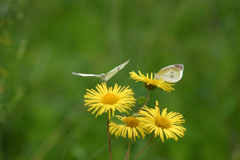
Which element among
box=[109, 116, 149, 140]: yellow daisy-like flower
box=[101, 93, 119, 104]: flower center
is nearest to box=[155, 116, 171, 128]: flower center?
box=[109, 116, 149, 140]: yellow daisy-like flower

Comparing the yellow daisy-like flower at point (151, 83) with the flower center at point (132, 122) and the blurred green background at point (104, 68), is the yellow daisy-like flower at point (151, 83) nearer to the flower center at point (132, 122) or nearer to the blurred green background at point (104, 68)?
the flower center at point (132, 122)

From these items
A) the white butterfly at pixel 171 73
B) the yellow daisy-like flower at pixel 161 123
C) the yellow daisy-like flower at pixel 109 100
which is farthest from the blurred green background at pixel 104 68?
the yellow daisy-like flower at pixel 109 100

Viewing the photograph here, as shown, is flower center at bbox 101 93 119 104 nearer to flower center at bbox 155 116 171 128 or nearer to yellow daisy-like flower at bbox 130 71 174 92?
yellow daisy-like flower at bbox 130 71 174 92

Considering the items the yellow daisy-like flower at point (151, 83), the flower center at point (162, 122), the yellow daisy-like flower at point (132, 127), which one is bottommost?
the yellow daisy-like flower at point (132, 127)

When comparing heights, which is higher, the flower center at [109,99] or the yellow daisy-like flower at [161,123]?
the flower center at [109,99]

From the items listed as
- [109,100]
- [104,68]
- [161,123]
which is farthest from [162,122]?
[104,68]
